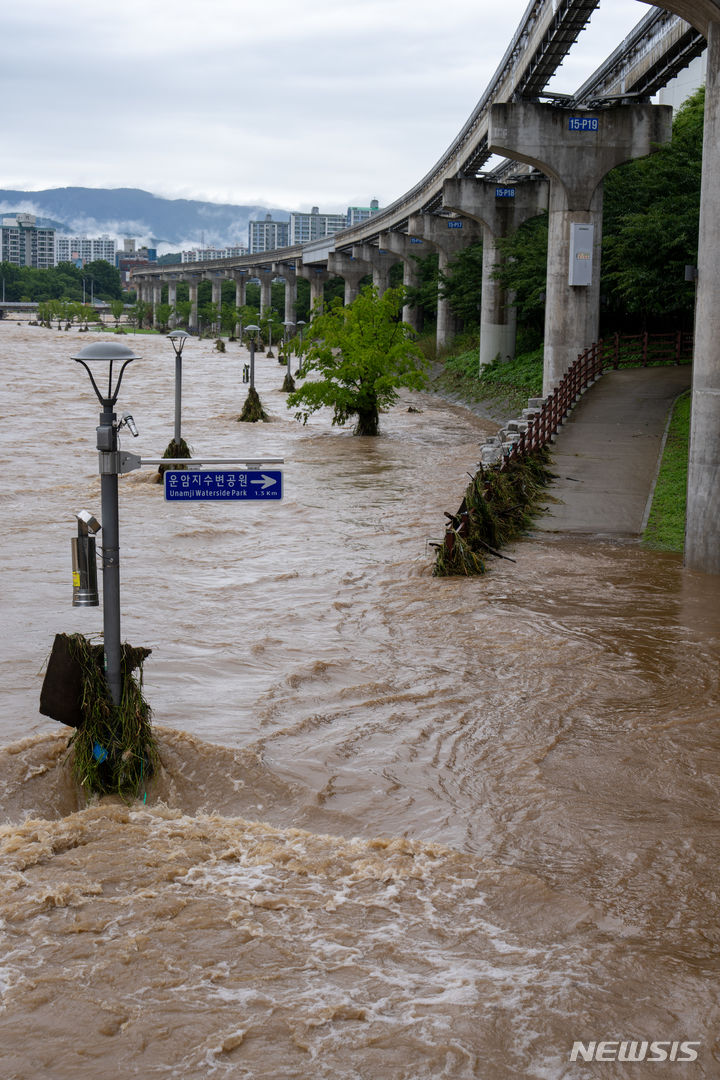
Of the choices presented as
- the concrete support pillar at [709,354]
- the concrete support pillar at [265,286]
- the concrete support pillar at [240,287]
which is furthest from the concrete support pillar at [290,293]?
the concrete support pillar at [709,354]

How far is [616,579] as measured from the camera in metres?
16.9

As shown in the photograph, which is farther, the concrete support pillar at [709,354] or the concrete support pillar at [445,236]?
the concrete support pillar at [445,236]

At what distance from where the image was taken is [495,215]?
50.5 metres

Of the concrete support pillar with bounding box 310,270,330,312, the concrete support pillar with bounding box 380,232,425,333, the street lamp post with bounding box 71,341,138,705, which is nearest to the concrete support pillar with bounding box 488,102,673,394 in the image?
the street lamp post with bounding box 71,341,138,705

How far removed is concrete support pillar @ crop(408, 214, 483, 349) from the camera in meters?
64.8

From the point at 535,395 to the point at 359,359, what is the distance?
7.47 meters

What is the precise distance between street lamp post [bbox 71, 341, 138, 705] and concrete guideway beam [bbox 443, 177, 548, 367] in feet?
138

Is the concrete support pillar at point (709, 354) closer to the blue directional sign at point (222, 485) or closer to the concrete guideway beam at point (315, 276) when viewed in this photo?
the blue directional sign at point (222, 485)

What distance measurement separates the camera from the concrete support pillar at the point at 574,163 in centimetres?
3272

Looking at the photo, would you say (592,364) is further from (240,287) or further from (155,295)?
(155,295)

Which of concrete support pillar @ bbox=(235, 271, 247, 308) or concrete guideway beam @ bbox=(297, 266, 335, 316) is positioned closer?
concrete guideway beam @ bbox=(297, 266, 335, 316)

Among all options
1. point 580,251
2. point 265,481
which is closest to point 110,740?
point 265,481

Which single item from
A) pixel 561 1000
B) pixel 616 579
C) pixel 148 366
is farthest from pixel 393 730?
pixel 148 366

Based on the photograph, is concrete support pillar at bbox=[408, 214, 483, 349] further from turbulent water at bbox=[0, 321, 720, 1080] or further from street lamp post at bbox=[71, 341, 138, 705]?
street lamp post at bbox=[71, 341, 138, 705]
